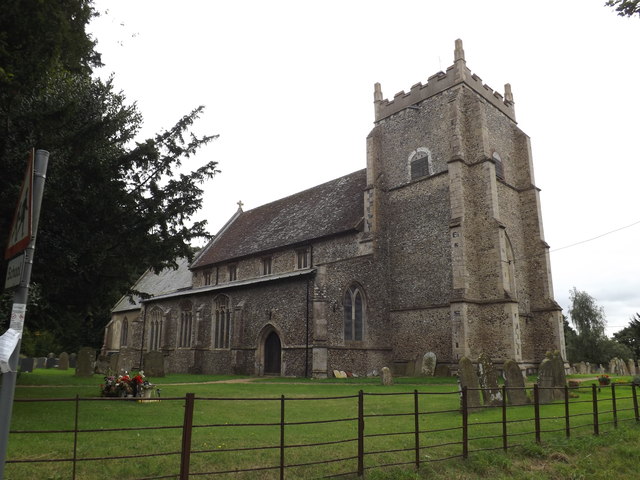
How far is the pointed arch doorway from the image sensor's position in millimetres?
24062

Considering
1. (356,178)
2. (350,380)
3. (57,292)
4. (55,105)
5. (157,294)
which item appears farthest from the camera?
(157,294)

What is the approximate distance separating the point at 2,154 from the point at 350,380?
1560 centimetres

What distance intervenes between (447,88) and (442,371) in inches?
571

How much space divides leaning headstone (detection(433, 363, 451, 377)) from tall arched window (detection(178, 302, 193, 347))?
15.8 meters

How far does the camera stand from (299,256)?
26922 mm

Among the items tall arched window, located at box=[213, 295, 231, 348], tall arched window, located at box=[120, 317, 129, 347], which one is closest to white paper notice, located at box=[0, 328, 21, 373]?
tall arched window, located at box=[213, 295, 231, 348]

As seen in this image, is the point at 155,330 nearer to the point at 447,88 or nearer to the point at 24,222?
the point at 447,88

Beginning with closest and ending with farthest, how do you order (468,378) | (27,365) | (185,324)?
(468,378)
(27,365)
(185,324)

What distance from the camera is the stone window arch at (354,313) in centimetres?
2294

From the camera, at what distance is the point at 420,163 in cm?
2545

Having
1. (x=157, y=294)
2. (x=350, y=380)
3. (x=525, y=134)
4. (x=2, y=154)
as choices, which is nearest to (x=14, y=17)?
(x=2, y=154)

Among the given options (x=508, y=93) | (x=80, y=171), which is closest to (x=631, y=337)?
(x=508, y=93)

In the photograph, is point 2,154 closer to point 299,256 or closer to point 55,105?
point 55,105

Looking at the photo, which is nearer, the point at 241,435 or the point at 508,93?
Answer: the point at 241,435
